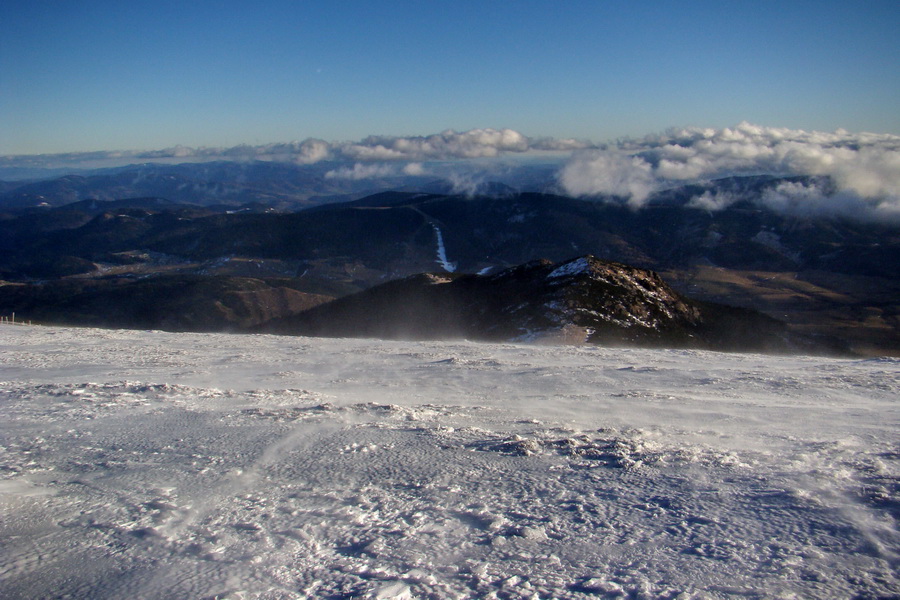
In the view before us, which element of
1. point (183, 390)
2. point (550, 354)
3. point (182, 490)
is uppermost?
point (182, 490)

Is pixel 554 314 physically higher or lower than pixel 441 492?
lower

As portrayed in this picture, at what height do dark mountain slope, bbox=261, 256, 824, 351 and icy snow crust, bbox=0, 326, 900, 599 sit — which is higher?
icy snow crust, bbox=0, 326, 900, 599

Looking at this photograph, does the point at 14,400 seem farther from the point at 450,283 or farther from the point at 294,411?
the point at 450,283

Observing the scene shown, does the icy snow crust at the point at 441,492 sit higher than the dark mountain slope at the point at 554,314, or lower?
higher

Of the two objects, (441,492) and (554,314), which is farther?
(554,314)

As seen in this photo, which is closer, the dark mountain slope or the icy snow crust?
the icy snow crust

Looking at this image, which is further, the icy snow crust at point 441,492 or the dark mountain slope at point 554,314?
the dark mountain slope at point 554,314

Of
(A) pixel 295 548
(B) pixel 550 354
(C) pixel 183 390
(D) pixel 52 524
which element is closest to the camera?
(A) pixel 295 548

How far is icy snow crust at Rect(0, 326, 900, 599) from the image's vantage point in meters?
4.81

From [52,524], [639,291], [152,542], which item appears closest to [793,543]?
[152,542]

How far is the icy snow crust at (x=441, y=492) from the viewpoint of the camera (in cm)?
481

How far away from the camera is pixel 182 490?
21.6 ft

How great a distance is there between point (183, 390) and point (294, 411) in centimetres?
331

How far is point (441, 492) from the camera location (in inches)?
256
